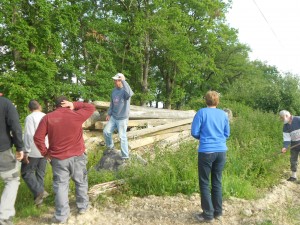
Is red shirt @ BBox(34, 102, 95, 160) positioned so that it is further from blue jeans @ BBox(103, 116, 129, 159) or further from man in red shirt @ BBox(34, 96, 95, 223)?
blue jeans @ BBox(103, 116, 129, 159)

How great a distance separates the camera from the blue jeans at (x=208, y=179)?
4.50 m

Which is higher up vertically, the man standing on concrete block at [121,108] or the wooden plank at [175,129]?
the man standing on concrete block at [121,108]

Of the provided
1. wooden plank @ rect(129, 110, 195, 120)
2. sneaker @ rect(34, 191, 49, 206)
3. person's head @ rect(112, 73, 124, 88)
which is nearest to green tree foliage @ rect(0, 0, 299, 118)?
wooden plank @ rect(129, 110, 195, 120)

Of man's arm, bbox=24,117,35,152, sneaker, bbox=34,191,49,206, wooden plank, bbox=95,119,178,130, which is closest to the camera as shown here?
sneaker, bbox=34,191,49,206

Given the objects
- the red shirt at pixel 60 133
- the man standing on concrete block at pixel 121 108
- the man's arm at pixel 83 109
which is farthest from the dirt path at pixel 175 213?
the man standing on concrete block at pixel 121 108

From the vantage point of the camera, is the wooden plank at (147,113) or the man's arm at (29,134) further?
the wooden plank at (147,113)

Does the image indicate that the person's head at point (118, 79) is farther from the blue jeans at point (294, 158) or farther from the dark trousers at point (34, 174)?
the blue jeans at point (294, 158)

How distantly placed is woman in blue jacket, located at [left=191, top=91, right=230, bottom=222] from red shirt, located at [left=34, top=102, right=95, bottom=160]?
1.78 m

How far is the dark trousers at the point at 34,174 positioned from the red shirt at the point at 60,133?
992 millimetres

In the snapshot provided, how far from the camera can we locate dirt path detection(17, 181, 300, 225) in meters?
4.71

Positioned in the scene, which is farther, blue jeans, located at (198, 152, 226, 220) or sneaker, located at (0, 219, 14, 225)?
blue jeans, located at (198, 152, 226, 220)

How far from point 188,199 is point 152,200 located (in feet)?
2.12

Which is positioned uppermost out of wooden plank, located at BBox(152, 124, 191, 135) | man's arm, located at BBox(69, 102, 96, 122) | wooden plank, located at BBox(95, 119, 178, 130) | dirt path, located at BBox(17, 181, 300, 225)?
man's arm, located at BBox(69, 102, 96, 122)

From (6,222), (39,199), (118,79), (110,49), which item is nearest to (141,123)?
(118,79)
